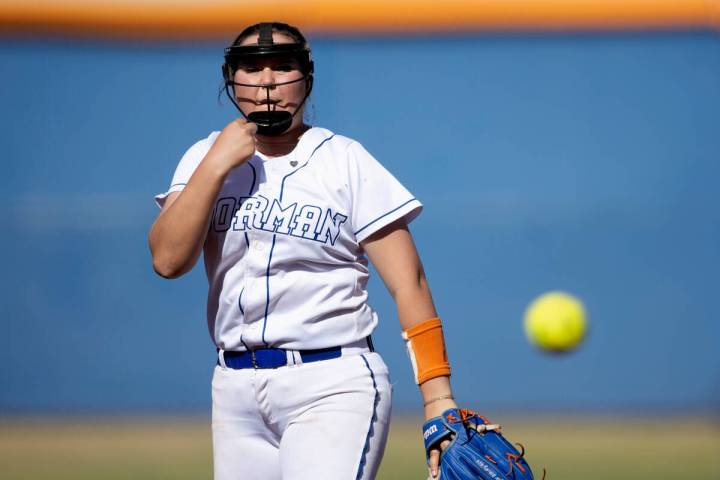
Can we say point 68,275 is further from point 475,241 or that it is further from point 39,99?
point 475,241

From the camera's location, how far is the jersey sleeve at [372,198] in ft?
8.01

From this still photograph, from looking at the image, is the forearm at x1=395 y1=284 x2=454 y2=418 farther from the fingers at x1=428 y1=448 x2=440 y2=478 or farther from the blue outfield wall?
the blue outfield wall

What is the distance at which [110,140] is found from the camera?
8383 mm

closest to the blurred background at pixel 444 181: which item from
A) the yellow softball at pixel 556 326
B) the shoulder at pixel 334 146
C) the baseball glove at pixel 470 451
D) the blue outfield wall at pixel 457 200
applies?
the blue outfield wall at pixel 457 200

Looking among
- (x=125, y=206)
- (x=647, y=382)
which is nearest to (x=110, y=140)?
(x=125, y=206)

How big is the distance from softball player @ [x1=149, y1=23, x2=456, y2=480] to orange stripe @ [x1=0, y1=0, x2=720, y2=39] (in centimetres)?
605

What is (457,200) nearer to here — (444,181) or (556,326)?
(444,181)

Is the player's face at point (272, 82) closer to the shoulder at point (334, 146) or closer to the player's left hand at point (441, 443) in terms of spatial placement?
the shoulder at point (334, 146)

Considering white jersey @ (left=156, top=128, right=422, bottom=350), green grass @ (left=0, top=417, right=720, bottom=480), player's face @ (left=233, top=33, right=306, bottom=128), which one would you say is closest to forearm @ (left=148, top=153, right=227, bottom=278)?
white jersey @ (left=156, top=128, right=422, bottom=350)

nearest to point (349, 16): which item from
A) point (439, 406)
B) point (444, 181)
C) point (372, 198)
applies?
point (444, 181)

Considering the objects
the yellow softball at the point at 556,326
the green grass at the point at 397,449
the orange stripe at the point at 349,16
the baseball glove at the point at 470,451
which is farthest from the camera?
the orange stripe at the point at 349,16

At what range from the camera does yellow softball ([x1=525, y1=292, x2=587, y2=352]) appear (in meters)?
6.00

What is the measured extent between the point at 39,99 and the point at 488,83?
3.51m

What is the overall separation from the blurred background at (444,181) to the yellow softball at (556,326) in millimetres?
1862
